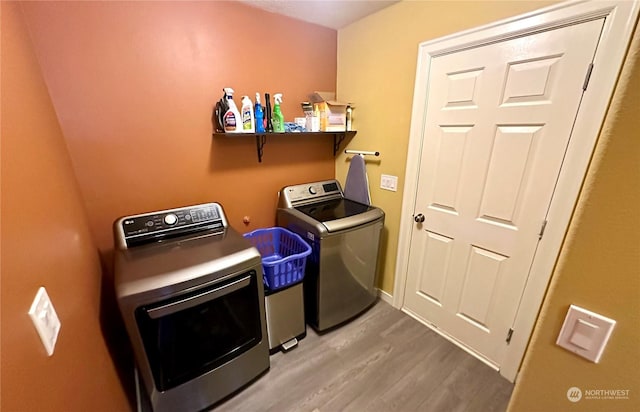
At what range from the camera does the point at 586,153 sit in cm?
115

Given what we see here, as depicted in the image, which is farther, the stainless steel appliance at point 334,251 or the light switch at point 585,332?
the stainless steel appliance at point 334,251

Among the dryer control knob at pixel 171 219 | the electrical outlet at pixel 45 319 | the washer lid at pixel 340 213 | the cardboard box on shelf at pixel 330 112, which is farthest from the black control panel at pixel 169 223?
the cardboard box on shelf at pixel 330 112

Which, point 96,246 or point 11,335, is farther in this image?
point 96,246

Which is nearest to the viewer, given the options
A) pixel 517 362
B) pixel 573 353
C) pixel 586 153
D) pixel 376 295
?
pixel 573 353

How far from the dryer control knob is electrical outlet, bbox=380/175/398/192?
155 centimetres

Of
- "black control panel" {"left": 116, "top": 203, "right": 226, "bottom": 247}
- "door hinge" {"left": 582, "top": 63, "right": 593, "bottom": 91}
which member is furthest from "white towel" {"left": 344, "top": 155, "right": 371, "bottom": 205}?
"door hinge" {"left": 582, "top": 63, "right": 593, "bottom": 91}

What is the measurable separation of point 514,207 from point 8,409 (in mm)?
1938

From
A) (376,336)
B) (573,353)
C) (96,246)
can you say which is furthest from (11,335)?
(376,336)

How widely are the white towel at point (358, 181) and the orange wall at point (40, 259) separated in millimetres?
1813

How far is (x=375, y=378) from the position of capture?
1.59 m

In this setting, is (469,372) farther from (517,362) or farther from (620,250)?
(620,250)

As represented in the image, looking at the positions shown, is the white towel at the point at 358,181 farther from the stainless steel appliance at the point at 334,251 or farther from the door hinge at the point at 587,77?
the door hinge at the point at 587,77

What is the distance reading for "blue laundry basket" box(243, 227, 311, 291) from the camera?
1.59 m

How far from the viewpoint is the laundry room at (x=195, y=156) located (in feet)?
1.64
